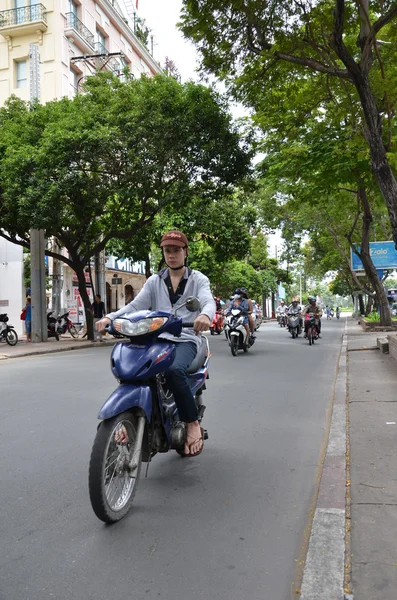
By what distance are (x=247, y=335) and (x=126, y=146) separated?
282 inches

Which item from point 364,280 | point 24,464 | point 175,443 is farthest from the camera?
point 364,280

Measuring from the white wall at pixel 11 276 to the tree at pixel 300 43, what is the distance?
61.3 feet

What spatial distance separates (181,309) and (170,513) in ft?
4.68

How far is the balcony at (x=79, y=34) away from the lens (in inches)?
1199

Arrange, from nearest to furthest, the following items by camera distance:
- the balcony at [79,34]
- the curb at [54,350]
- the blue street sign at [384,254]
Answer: the curb at [54,350] → the blue street sign at [384,254] → the balcony at [79,34]

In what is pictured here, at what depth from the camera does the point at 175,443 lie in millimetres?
3660

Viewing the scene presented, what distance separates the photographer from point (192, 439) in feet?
12.3

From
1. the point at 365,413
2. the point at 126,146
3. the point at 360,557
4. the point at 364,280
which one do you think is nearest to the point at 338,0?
the point at 365,413

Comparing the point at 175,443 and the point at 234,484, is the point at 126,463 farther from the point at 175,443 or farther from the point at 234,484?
the point at 234,484

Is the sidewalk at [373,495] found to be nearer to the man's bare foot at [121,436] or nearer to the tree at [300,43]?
the man's bare foot at [121,436]

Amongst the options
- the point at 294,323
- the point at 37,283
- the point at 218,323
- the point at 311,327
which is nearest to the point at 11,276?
the point at 37,283

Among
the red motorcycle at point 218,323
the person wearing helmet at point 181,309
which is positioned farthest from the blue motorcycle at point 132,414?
the red motorcycle at point 218,323

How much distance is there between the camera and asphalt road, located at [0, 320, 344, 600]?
2.51m

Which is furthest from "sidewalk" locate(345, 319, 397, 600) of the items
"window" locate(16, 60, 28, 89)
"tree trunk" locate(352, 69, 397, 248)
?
"window" locate(16, 60, 28, 89)
